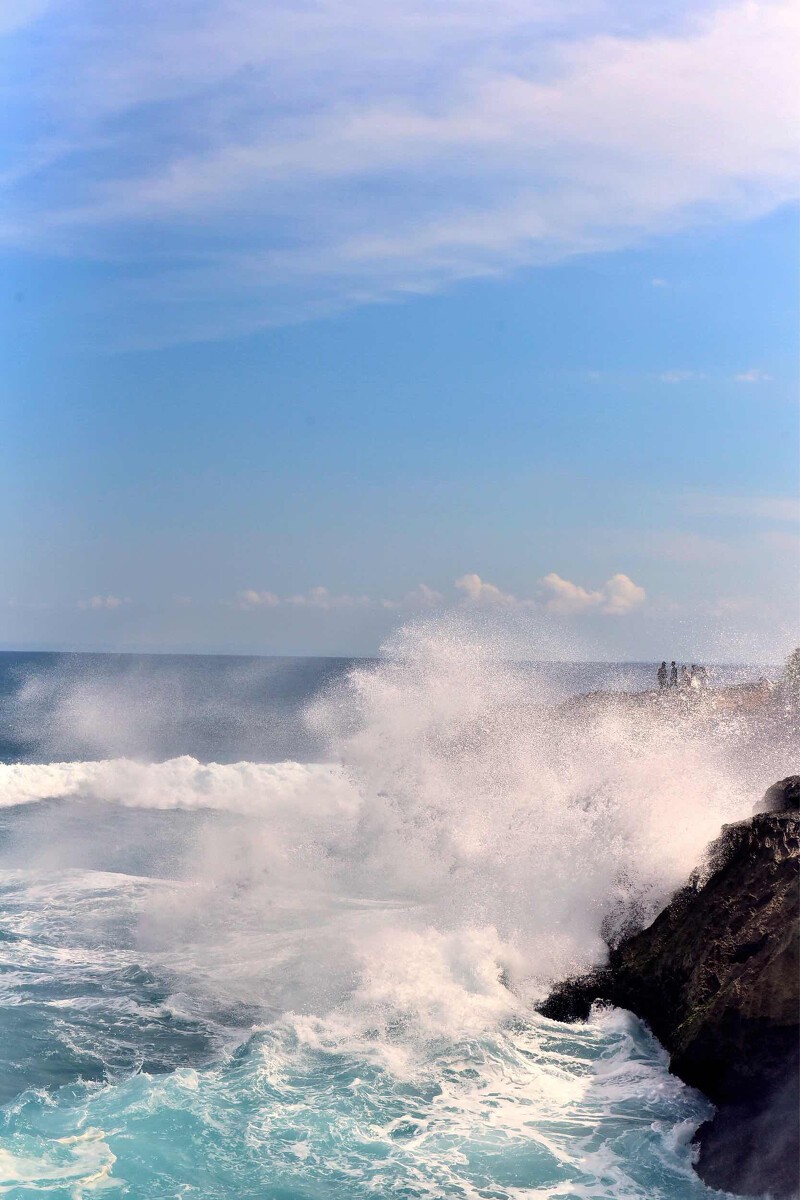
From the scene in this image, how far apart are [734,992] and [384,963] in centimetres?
494

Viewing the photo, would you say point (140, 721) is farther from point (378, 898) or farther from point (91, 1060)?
point (91, 1060)

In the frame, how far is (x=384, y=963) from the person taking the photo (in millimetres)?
12508

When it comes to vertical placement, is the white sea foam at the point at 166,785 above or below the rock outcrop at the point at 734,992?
below

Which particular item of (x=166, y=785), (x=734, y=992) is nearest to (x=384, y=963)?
(x=734, y=992)

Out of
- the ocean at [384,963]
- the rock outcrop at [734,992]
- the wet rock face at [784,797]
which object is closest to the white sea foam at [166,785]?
the ocean at [384,963]

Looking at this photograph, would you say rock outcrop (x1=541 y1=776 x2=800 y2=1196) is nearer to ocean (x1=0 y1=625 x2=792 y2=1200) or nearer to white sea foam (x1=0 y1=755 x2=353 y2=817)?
ocean (x1=0 y1=625 x2=792 y2=1200)

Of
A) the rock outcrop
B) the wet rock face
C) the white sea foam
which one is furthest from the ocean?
the white sea foam

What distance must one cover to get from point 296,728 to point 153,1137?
55356 mm

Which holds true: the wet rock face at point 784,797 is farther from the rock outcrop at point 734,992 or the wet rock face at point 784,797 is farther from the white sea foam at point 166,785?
the white sea foam at point 166,785

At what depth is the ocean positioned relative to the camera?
340 inches

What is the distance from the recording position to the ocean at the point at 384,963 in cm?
862

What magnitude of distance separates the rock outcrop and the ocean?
34cm

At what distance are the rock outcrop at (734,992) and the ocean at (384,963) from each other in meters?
0.34

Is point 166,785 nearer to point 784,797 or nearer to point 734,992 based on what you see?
point 784,797
